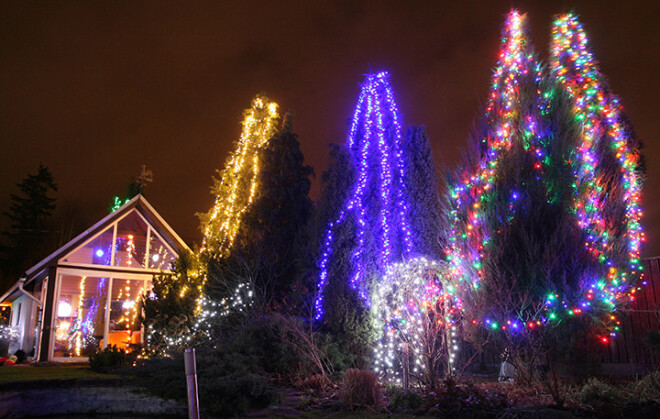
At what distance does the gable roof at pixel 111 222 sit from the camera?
44.6 feet

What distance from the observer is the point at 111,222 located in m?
14.6

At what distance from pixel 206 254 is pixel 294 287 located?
332 centimetres

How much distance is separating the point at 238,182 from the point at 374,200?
193 inches

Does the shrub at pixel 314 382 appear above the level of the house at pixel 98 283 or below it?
below

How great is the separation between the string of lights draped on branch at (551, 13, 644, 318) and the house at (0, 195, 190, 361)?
1137cm

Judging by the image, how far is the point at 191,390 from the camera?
3.75 meters

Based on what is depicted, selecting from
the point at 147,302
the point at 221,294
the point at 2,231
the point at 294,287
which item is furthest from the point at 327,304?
the point at 2,231

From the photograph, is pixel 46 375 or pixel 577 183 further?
pixel 46 375

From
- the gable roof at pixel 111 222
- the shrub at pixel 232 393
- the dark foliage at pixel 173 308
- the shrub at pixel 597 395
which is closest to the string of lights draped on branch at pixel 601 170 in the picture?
the shrub at pixel 597 395

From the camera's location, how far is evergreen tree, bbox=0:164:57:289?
34062 millimetres

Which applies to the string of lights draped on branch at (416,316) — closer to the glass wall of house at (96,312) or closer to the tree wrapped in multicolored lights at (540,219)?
the tree wrapped in multicolored lights at (540,219)

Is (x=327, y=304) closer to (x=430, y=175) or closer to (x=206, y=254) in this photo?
(x=430, y=175)

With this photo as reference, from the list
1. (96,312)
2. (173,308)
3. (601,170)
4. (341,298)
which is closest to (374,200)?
(341,298)

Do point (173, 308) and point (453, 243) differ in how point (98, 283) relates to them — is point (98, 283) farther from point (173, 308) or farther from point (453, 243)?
point (453, 243)
